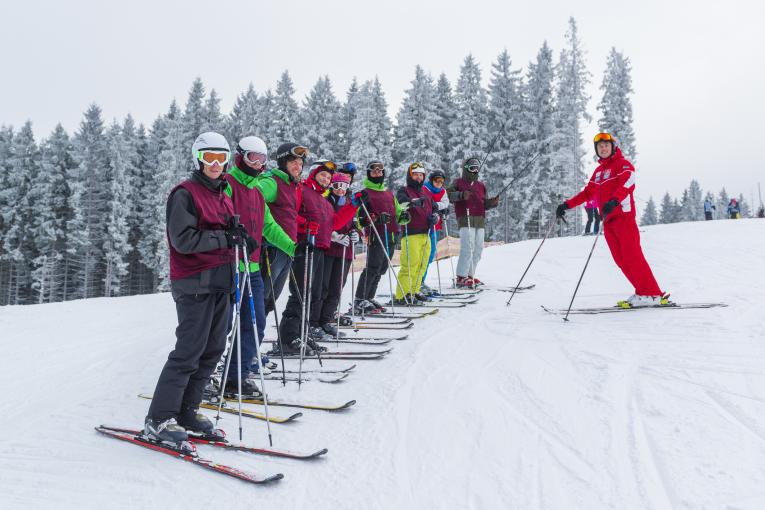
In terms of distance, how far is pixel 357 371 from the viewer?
5035 millimetres

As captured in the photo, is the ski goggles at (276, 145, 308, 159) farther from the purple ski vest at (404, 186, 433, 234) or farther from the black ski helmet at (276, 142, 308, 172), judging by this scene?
the purple ski vest at (404, 186, 433, 234)

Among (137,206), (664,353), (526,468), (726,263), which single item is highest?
(137,206)

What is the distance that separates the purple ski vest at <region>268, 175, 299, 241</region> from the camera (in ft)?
17.0

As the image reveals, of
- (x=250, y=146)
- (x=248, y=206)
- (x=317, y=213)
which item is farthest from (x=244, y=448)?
(x=317, y=213)

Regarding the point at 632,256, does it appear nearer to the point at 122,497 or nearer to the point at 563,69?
the point at 122,497

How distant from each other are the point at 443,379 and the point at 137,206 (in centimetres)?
4574

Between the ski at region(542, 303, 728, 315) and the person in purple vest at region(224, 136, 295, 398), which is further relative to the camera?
the ski at region(542, 303, 728, 315)

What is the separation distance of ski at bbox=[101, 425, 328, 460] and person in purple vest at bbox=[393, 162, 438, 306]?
18.4 feet

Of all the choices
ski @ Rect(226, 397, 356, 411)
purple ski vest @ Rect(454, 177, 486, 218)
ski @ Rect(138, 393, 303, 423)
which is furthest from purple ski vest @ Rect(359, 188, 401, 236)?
ski @ Rect(138, 393, 303, 423)

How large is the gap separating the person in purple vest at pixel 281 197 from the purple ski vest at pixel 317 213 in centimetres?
A: 51

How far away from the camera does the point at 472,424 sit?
11.6ft

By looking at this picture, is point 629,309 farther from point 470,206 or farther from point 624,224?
point 470,206

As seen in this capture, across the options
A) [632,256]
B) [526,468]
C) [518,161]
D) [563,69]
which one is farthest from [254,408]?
[563,69]

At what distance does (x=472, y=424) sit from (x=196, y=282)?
2140 millimetres
